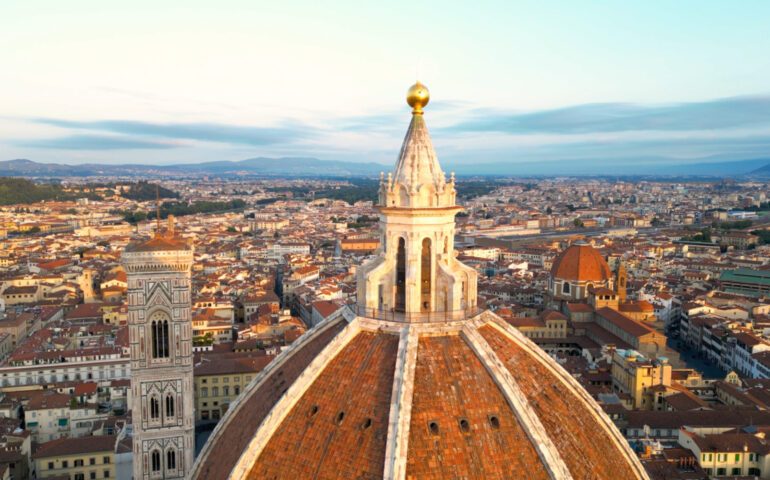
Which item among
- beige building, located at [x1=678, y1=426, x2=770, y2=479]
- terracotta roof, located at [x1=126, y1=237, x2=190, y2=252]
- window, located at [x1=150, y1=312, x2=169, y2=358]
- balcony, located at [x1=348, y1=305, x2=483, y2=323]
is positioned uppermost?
balcony, located at [x1=348, y1=305, x2=483, y2=323]

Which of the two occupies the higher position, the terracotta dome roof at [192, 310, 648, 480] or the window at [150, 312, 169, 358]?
the terracotta dome roof at [192, 310, 648, 480]

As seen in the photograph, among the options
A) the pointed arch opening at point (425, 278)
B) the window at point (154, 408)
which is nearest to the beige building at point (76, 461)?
the window at point (154, 408)

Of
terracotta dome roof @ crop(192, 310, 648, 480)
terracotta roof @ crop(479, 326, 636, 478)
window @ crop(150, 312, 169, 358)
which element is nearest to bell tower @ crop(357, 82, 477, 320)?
terracotta dome roof @ crop(192, 310, 648, 480)

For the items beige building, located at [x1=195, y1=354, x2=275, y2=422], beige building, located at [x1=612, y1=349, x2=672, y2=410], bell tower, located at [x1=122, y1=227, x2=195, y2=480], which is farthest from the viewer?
beige building, located at [x1=195, y1=354, x2=275, y2=422]

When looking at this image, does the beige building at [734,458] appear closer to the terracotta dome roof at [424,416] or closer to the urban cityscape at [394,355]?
the urban cityscape at [394,355]

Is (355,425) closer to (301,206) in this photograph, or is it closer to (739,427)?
(739,427)

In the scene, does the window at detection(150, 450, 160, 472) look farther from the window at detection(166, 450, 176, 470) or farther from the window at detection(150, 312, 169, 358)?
the window at detection(150, 312, 169, 358)

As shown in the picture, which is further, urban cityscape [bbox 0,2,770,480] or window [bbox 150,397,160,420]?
window [bbox 150,397,160,420]
